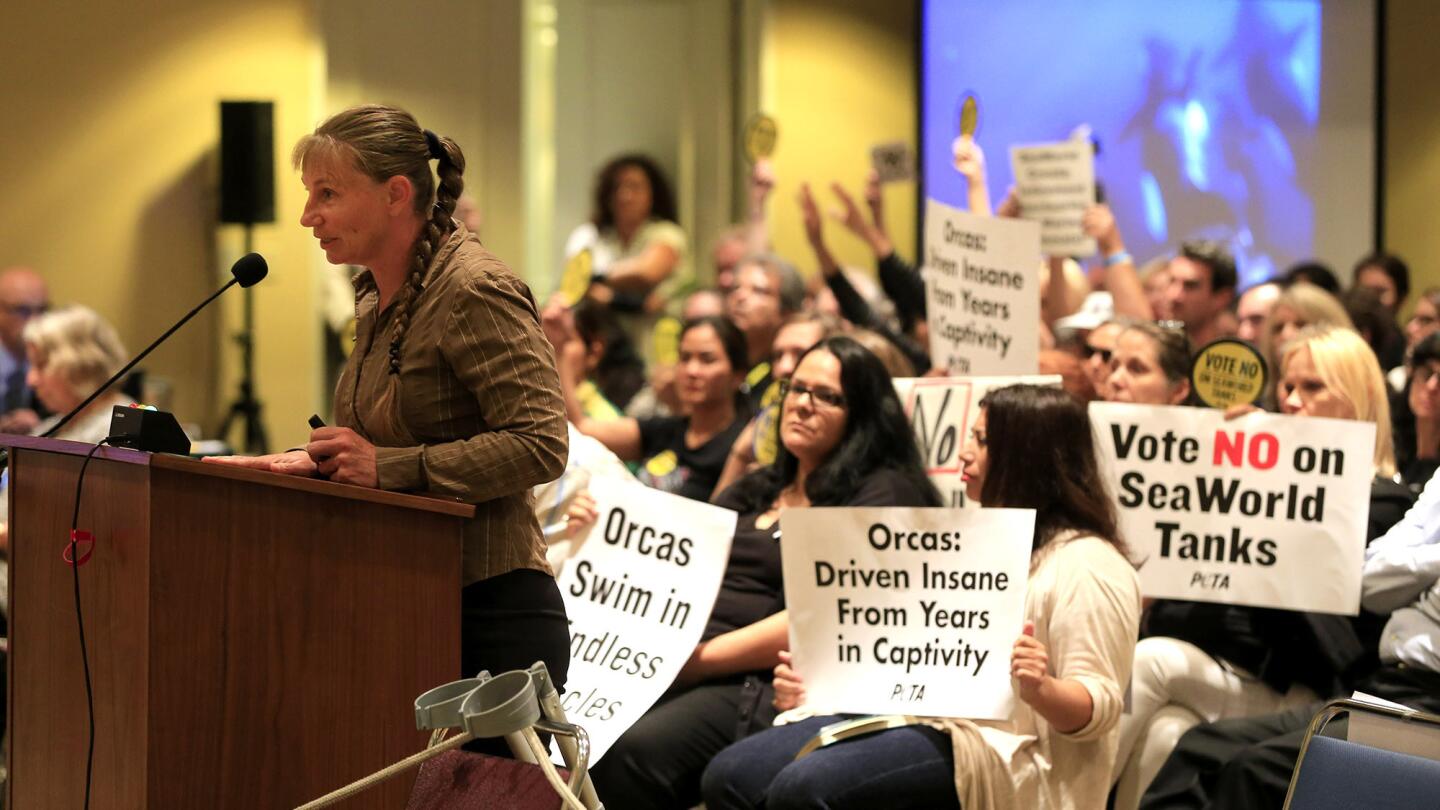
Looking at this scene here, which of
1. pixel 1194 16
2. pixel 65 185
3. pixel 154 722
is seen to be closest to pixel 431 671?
pixel 154 722

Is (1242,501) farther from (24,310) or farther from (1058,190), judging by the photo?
(24,310)

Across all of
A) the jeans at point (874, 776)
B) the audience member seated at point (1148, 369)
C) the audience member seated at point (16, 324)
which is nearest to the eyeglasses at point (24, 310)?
the audience member seated at point (16, 324)

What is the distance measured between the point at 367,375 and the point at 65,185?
20.1ft

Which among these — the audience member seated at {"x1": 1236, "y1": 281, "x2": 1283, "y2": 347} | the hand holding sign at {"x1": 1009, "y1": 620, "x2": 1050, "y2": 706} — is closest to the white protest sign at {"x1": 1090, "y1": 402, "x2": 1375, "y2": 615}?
the hand holding sign at {"x1": 1009, "y1": 620, "x2": 1050, "y2": 706}

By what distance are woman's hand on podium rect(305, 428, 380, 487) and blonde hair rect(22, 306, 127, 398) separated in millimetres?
3171

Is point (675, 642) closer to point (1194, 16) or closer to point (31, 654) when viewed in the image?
point (31, 654)

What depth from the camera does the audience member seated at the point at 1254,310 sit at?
20.7ft

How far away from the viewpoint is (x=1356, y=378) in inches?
166

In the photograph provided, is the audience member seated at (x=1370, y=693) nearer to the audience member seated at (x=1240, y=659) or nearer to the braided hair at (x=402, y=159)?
the audience member seated at (x=1240, y=659)

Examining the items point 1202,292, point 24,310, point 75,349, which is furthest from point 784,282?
point 24,310

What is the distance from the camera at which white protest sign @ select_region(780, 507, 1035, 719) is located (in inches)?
130

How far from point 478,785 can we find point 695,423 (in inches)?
127

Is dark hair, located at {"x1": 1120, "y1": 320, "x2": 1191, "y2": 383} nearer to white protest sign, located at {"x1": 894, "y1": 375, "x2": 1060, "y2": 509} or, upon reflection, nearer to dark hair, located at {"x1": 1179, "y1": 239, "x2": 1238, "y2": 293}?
white protest sign, located at {"x1": 894, "y1": 375, "x2": 1060, "y2": 509}

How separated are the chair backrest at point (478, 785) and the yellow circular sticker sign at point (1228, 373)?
2.51 m
